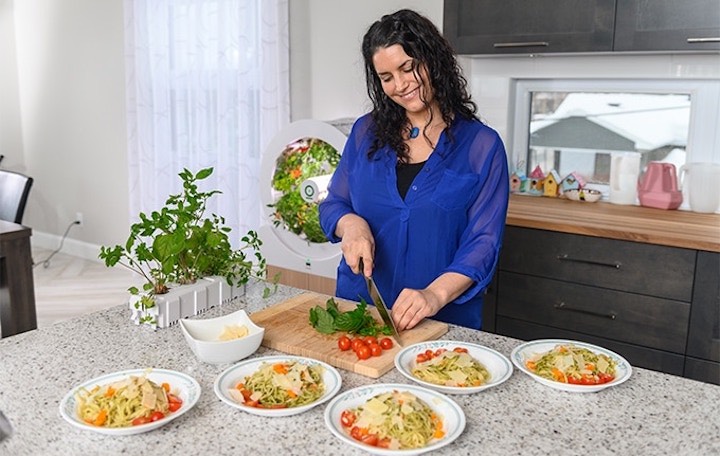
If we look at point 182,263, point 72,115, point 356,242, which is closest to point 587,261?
point 356,242

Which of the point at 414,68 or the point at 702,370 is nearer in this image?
the point at 414,68

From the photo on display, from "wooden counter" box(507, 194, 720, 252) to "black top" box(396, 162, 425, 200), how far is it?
0.93m

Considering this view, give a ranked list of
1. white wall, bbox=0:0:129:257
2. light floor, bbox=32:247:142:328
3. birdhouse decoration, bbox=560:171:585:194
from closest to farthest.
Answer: birdhouse decoration, bbox=560:171:585:194
light floor, bbox=32:247:142:328
white wall, bbox=0:0:129:257

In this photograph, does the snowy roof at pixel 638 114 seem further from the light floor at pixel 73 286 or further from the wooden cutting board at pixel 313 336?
the light floor at pixel 73 286

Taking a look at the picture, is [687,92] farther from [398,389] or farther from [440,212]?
[398,389]

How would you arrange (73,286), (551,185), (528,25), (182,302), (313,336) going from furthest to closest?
(73,286), (551,185), (528,25), (182,302), (313,336)

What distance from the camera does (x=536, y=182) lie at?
3.26m

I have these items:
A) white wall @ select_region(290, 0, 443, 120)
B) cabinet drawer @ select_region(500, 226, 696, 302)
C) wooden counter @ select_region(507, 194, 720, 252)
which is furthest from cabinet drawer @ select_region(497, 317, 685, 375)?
white wall @ select_region(290, 0, 443, 120)

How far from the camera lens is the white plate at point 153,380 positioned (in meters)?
1.15

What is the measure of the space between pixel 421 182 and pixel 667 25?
126cm

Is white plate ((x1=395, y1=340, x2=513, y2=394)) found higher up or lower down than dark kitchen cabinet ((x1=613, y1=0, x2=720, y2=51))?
lower down

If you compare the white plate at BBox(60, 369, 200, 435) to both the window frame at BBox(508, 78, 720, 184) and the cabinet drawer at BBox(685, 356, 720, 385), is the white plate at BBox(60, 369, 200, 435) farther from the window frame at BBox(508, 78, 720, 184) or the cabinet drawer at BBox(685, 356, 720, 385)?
the window frame at BBox(508, 78, 720, 184)

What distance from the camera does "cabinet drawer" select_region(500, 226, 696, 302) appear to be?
7.84 feet

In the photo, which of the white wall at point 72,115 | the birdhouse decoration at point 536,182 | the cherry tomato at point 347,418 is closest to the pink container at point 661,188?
the birdhouse decoration at point 536,182
